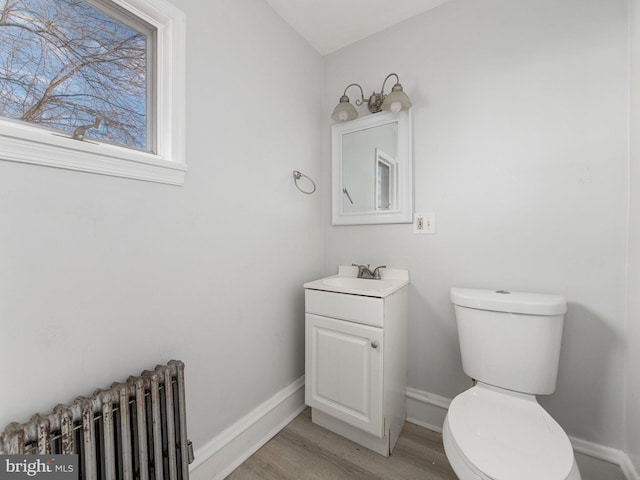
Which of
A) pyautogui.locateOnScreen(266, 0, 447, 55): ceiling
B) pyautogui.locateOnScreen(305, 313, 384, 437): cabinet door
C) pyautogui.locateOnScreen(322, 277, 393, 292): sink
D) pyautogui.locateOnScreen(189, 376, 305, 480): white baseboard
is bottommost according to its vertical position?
pyautogui.locateOnScreen(189, 376, 305, 480): white baseboard

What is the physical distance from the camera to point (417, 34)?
1.65 meters

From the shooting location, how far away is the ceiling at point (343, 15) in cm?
156

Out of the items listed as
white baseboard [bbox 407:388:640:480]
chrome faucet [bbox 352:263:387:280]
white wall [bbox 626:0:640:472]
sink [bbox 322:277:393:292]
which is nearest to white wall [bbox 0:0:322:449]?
sink [bbox 322:277:393:292]

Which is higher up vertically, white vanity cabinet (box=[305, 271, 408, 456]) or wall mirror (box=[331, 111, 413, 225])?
wall mirror (box=[331, 111, 413, 225])

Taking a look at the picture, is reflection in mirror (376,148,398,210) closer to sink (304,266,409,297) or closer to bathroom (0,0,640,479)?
bathroom (0,0,640,479)

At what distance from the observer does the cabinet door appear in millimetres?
1350

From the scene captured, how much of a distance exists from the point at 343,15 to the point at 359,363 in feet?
6.74

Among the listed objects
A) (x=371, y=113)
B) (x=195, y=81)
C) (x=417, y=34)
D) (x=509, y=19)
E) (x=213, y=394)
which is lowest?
(x=213, y=394)

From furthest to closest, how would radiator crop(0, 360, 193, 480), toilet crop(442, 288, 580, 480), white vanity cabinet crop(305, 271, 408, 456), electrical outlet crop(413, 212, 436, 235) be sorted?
electrical outlet crop(413, 212, 436, 235) < white vanity cabinet crop(305, 271, 408, 456) < toilet crop(442, 288, 580, 480) < radiator crop(0, 360, 193, 480)

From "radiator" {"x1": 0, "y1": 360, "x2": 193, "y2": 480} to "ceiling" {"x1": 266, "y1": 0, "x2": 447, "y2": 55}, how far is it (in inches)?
78.8

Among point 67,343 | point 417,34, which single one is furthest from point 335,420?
point 417,34

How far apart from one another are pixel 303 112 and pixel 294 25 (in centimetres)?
52

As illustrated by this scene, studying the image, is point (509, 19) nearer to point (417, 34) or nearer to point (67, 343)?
point (417, 34)

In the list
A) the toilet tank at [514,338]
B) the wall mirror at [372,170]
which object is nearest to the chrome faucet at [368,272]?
the wall mirror at [372,170]
